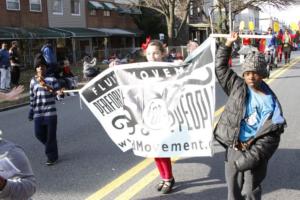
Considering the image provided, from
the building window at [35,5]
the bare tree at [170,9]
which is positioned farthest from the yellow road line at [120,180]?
the bare tree at [170,9]

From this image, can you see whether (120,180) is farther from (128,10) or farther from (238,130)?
(128,10)

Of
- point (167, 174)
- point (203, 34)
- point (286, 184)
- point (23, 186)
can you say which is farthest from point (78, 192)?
point (203, 34)

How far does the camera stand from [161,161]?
516 centimetres

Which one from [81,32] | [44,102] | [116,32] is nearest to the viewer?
[44,102]

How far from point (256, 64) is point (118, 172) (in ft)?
9.49

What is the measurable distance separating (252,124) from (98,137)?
16.0 feet

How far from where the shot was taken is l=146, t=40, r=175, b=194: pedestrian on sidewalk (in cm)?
509

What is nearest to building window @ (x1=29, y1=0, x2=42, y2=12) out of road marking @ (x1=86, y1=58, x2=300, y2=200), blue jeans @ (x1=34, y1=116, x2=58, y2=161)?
blue jeans @ (x1=34, y1=116, x2=58, y2=161)

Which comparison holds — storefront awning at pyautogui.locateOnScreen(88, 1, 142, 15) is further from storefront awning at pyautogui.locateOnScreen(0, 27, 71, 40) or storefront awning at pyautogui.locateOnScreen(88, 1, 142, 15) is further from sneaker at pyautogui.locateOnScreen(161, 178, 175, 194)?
sneaker at pyautogui.locateOnScreen(161, 178, 175, 194)

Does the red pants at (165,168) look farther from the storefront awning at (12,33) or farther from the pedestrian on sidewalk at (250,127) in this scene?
the storefront awning at (12,33)

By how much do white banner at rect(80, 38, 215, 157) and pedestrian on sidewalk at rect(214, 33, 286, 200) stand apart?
2.57 feet

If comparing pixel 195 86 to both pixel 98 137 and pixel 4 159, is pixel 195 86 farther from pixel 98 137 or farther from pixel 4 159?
pixel 98 137

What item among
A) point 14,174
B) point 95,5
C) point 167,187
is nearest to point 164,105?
point 167,187

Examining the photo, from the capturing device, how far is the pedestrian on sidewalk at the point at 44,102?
20.7ft
